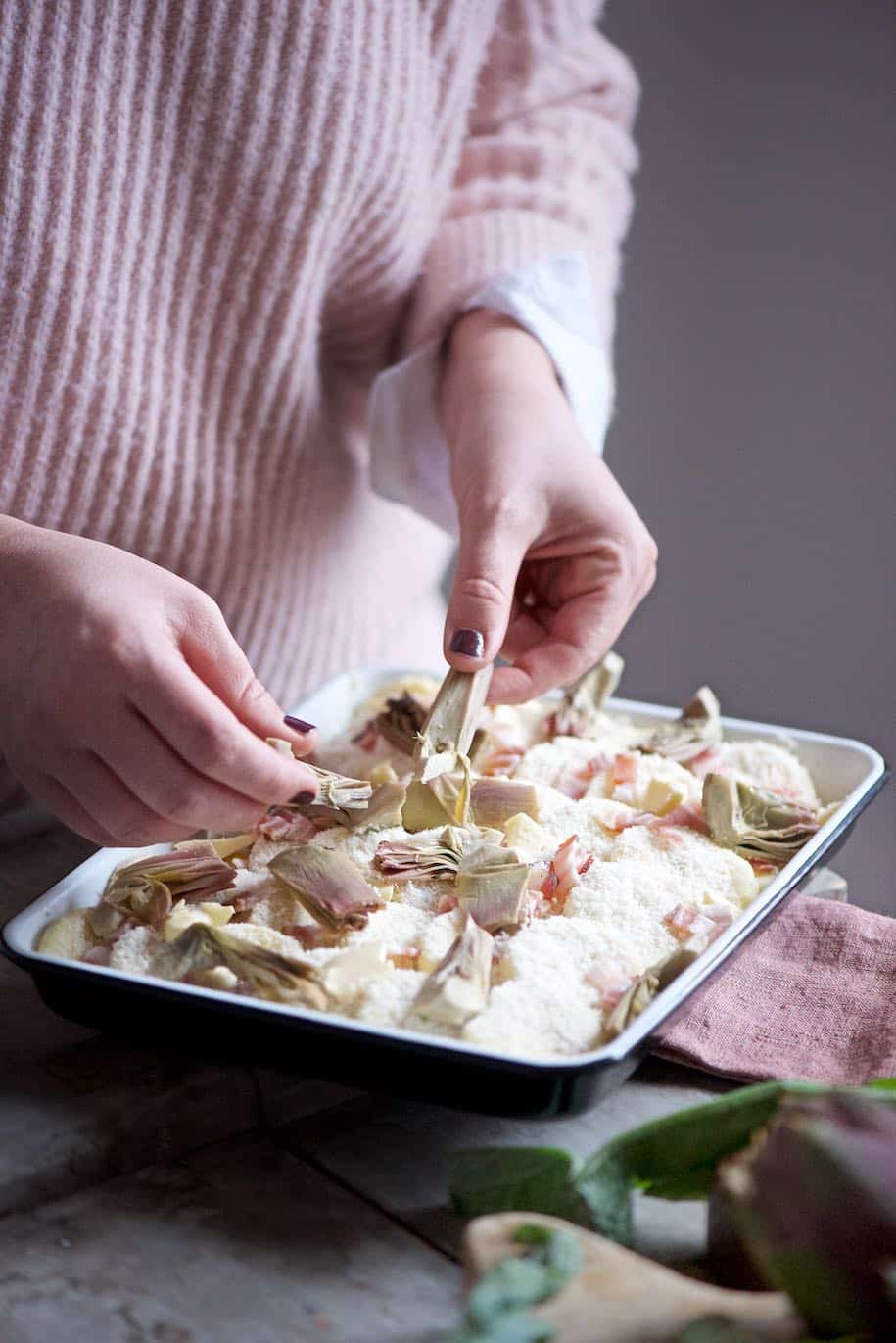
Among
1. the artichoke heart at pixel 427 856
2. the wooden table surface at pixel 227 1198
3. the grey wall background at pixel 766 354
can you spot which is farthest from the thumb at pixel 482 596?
the grey wall background at pixel 766 354

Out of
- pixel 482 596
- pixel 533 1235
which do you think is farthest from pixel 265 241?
pixel 533 1235

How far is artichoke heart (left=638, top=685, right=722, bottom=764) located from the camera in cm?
77

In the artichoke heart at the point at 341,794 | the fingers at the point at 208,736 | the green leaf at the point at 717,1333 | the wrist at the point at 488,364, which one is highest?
the wrist at the point at 488,364

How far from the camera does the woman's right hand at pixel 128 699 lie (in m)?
0.50

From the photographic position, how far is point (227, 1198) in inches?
18.6

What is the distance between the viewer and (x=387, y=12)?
0.82m

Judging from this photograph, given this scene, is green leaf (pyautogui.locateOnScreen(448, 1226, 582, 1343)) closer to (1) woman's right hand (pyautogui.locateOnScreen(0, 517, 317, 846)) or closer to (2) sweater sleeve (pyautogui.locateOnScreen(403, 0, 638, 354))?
(1) woman's right hand (pyautogui.locateOnScreen(0, 517, 317, 846))

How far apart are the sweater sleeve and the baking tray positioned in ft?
1.74

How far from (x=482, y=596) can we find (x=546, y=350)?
0.28m

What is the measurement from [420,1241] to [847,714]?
121cm

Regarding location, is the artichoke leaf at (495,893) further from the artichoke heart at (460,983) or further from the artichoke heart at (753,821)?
the artichoke heart at (753,821)

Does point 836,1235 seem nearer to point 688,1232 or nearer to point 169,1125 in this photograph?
point 688,1232

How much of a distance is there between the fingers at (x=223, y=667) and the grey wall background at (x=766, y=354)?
1.08m

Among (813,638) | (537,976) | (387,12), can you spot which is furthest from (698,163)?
(537,976)
